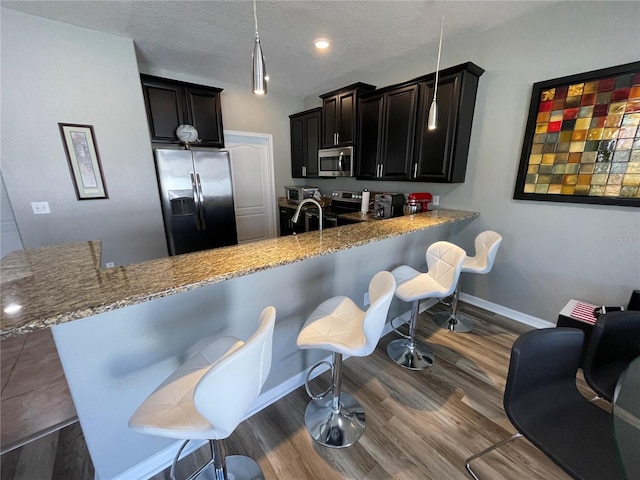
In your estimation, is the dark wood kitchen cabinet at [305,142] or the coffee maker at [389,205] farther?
the dark wood kitchen cabinet at [305,142]

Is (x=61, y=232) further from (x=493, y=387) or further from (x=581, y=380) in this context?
(x=581, y=380)

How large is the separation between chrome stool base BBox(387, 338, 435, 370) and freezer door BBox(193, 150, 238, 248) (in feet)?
8.42

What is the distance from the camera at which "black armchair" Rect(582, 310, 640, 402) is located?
119 cm

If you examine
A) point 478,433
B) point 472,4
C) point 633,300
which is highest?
point 472,4

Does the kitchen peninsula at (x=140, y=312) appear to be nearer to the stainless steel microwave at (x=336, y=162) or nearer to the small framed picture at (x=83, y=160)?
the small framed picture at (x=83, y=160)

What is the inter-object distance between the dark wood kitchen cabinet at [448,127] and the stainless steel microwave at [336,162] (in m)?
0.99

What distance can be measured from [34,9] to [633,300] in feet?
17.2

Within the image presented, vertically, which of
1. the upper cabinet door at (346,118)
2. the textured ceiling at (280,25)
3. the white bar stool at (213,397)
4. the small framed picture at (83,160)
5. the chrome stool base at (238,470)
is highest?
the textured ceiling at (280,25)

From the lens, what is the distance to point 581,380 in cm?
184

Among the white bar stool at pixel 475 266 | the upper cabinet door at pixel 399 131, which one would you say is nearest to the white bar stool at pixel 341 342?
the white bar stool at pixel 475 266

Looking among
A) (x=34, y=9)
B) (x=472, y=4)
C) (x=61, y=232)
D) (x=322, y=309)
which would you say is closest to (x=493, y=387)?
(x=322, y=309)

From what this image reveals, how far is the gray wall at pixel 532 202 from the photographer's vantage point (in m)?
1.93

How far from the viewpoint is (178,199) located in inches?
123

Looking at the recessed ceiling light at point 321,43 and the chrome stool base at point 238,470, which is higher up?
the recessed ceiling light at point 321,43
